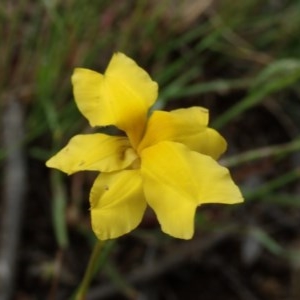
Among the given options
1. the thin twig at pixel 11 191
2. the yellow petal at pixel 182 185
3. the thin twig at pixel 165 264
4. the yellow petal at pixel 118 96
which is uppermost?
the yellow petal at pixel 118 96

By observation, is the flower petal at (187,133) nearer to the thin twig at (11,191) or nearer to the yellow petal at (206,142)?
the yellow petal at (206,142)

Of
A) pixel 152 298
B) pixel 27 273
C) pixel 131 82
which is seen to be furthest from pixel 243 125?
pixel 131 82

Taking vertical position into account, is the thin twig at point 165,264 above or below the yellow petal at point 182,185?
below

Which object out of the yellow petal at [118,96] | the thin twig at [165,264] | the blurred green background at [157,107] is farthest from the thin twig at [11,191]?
the yellow petal at [118,96]

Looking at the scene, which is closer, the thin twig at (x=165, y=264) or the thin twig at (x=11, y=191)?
the thin twig at (x=11, y=191)

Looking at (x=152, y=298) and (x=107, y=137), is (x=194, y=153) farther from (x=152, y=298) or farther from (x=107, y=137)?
(x=152, y=298)

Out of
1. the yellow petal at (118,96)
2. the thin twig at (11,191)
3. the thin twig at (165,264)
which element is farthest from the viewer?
the thin twig at (165,264)

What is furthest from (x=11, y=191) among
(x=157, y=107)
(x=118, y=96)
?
(x=118, y=96)
